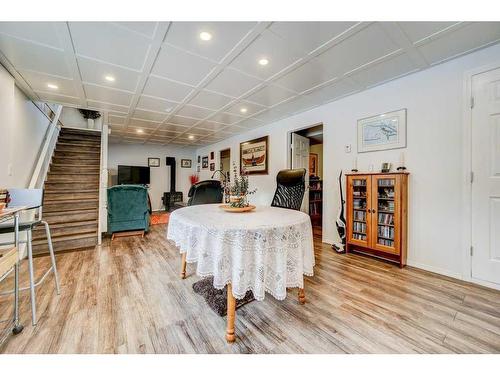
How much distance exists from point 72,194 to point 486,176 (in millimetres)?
6235

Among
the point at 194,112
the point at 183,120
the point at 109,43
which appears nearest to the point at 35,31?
the point at 109,43

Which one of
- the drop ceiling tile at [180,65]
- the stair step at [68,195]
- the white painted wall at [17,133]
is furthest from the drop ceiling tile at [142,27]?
the stair step at [68,195]

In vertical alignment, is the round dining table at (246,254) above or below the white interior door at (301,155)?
below

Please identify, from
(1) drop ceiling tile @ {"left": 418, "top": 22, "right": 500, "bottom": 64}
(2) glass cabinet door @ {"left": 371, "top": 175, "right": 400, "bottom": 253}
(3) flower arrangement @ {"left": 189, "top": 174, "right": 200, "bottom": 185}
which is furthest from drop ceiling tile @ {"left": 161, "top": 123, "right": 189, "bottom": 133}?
(1) drop ceiling tile @ {"left": 418, "top": 22, "right": 500, "bottom": 64}

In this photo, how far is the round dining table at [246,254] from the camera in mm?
1299

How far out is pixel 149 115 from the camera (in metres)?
4.25

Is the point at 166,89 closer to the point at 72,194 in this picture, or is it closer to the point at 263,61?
the point at 263,61

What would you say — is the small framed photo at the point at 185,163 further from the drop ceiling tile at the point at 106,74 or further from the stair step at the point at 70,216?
the drop ceiling tile at the point at 106,74

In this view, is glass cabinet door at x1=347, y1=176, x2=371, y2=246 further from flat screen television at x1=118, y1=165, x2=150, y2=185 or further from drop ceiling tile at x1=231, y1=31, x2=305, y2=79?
flat screen television at x1=118, y1=165, x2=150, y2=185

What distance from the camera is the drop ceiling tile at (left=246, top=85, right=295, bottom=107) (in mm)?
3047

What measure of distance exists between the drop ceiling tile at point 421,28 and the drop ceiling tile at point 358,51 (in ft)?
0.47

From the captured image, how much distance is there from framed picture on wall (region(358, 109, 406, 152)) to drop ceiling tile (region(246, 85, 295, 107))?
47.9 inches
